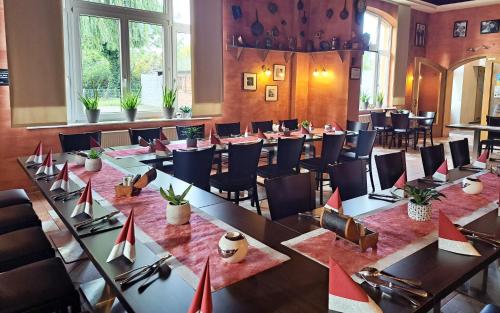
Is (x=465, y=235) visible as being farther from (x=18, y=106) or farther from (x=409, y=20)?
(x=409, y=20)

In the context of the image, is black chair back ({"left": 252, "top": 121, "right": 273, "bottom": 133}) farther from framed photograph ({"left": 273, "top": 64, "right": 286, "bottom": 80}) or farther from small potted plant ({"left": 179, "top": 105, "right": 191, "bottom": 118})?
framed photograph ({"left": 273, "top": 64, "right": 286, "bottom": 80})

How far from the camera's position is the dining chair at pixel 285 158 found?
432 centimetres

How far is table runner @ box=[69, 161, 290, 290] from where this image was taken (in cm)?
143

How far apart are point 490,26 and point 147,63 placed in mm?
8923

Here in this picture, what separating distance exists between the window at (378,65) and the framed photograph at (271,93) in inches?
121

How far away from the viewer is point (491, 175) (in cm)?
305

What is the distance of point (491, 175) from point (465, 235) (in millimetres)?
1535

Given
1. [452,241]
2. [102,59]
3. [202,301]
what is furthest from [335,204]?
[102,59]

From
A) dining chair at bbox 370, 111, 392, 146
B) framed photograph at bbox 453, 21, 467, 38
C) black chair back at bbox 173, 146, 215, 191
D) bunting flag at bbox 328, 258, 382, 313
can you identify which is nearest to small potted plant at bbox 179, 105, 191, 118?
black chair back at bbox 173, 146, 215, 191

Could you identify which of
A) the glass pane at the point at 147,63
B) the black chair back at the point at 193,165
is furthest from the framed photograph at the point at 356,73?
the black chair back at the point at 193,165

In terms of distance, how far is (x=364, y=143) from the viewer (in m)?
5.26

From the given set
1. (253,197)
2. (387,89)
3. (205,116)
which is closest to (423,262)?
(253,197)

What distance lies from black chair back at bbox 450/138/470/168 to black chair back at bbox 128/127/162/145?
10.8ft

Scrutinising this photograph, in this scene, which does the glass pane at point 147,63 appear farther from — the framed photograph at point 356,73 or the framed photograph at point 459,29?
the framed photograph at point 459,29
